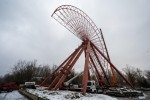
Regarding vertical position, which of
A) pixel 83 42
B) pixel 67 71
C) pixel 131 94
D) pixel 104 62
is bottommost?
pixel 131 94

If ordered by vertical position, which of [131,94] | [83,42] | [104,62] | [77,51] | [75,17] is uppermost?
[75,17]

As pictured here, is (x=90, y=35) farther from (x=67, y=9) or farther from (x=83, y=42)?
(x=67, y=9)

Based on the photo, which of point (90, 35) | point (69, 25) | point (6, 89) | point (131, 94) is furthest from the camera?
point (6, 89)

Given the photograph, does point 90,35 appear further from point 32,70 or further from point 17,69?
point 17,69

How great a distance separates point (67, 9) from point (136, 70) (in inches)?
2986

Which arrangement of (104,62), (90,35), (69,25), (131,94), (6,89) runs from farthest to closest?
(6,89) < (104,62) < (90,35) < (69,25) < (131,94)

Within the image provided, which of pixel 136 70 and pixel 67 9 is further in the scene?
pixel 136 70

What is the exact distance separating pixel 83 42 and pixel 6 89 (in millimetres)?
24299

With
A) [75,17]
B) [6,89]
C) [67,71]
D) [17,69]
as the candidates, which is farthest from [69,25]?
[17,69]

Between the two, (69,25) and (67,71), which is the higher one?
(69,25)

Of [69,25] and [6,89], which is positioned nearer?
[69,25]

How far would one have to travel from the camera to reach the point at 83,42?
2934cm

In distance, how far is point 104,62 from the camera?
2991cm

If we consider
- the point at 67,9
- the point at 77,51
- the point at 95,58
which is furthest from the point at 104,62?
the point at 67,9
